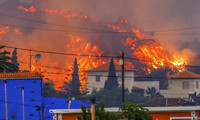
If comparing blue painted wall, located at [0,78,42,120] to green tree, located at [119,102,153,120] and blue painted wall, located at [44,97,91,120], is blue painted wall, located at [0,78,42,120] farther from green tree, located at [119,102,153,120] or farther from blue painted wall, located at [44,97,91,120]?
green tree, located at [119,102,153,120]

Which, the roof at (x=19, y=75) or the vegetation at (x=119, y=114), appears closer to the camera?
the vegetation at (x=119, y=114)

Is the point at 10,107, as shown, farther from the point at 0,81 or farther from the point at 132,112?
the point at 132,112

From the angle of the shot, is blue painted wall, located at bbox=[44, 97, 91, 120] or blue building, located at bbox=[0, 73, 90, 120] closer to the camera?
blue building, located at bbox=[0, 73, 90, 120]

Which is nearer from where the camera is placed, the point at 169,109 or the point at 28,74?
the point at 169,109

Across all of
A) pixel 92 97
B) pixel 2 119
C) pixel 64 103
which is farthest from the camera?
pixel 64 103

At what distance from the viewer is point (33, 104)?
232ft

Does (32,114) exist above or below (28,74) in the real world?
below

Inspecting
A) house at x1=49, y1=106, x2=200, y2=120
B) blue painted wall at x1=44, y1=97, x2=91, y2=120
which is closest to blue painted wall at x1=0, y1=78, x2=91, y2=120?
blue painted wall at x1=44, y1=97, x2=91, y2=120

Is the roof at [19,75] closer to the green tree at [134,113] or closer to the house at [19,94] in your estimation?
the house at [19,94]

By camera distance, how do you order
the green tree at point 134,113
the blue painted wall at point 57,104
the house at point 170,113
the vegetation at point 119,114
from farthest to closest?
the blue painted wall at point 57,104 → the house at point 170,113 → the green tree at point 134,113 → the vegetation at point 119,114

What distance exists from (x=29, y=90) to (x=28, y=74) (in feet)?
8.00

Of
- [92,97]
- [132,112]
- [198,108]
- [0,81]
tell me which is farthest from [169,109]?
[0,81]

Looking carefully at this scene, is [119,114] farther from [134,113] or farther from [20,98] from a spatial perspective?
[20,98]

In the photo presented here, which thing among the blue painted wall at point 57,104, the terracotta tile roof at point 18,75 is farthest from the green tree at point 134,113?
the blue painted wall at point 57,104
